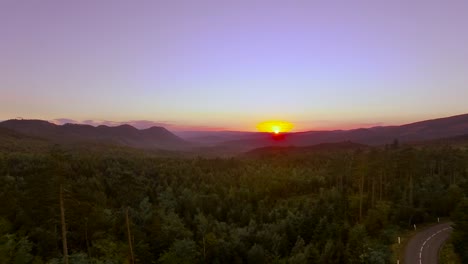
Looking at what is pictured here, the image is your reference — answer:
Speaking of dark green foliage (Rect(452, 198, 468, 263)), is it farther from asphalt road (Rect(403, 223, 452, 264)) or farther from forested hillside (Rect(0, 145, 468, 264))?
asphalt road (Rect(403, 223, 452, 264))

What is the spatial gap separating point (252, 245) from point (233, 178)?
57.9m

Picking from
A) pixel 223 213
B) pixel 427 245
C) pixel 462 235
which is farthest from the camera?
pixel 223 213

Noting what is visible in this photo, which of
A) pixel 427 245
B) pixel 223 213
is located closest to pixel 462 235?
pixel 427 245

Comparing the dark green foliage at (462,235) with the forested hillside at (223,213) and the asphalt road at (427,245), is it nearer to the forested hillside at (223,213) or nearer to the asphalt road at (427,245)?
the forested hillside at (223,213)

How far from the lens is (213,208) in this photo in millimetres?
93375

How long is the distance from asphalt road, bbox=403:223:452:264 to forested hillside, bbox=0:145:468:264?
→ 280cm

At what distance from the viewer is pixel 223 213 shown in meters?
91.6

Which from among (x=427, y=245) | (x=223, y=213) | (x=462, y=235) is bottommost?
(x=223, y=213)

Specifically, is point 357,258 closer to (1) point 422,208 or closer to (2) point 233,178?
(1) point 422,208

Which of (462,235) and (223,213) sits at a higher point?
(462,235)

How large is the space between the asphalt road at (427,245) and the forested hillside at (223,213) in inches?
110

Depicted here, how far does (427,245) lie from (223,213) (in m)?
52.8

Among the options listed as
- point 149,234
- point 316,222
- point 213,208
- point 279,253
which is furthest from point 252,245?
point 213,208

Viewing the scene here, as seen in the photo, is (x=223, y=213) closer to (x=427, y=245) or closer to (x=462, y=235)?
(x=427, y=245)
